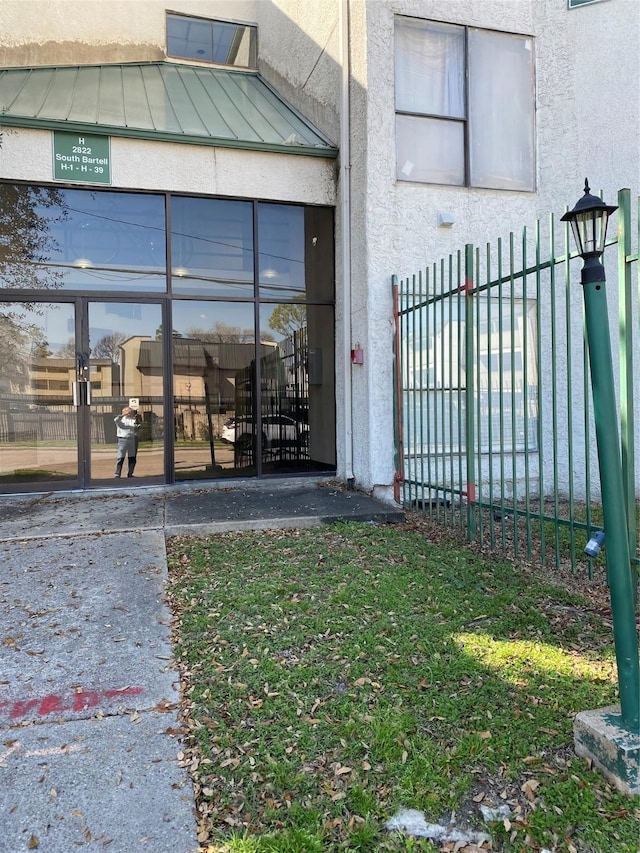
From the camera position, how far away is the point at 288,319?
24.0 ft

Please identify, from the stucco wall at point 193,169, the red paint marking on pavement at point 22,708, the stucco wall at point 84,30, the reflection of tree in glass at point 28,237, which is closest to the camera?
the red paint marking on pavement at point 22,708

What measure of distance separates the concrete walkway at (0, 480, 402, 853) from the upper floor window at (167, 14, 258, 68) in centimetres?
746

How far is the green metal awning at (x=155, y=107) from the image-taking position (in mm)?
6336

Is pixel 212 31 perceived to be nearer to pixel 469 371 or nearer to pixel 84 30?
pixel 84 30

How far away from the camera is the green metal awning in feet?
20.8

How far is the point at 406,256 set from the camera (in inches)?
257

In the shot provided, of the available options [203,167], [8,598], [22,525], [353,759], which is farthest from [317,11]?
[353,759]

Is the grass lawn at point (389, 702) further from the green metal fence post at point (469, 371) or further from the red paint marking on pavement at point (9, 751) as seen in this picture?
the green metal fence post at point (469, 371)

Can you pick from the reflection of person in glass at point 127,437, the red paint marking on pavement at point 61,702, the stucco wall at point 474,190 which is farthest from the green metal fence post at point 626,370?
the reflection of person in glass at point 127,437

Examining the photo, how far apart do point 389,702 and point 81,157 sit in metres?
6.68

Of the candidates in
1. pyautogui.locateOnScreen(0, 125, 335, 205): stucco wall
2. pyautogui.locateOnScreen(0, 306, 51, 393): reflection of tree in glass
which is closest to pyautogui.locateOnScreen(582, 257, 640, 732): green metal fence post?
→ pyautogui.locateOnScreen(0, 125, 335, 205): stucco wall

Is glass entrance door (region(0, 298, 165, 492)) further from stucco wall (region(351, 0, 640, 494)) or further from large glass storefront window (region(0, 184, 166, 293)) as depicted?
stucco wall (region(351, 0, 640, 494))

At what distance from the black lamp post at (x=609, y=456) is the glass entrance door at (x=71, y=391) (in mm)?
5729

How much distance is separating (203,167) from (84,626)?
221 inches
